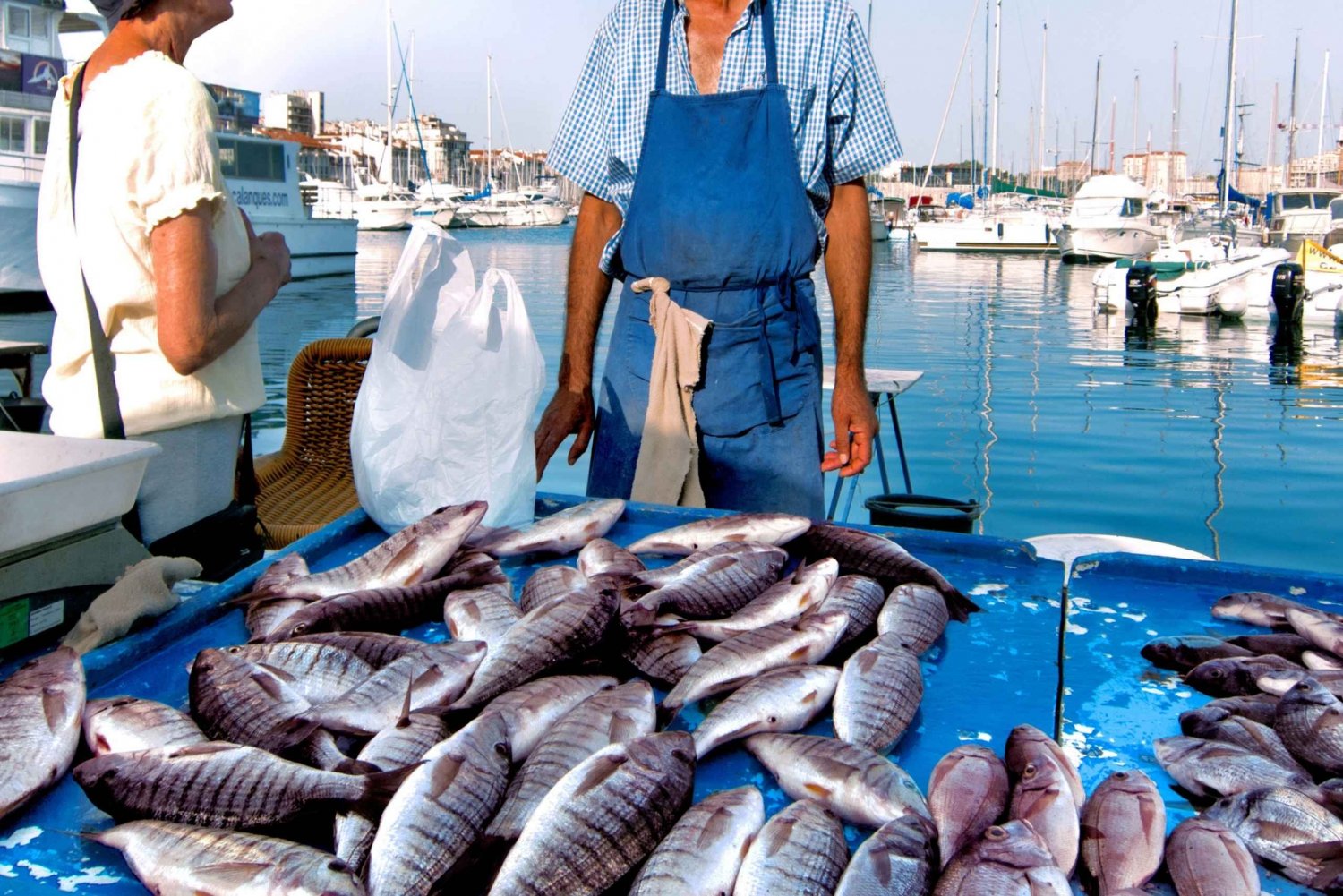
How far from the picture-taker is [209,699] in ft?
5.51

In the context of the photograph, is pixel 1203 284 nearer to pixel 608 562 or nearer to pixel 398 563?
pixel 608 562

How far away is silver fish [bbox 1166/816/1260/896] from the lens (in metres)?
1.30

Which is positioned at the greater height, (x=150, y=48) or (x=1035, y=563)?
(x=150, y=48)

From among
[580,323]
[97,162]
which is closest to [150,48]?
[97,162]

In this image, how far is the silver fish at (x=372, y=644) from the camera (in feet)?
6.21

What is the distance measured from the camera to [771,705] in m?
1.70

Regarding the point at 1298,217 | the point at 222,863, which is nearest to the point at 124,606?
the point at 222,863

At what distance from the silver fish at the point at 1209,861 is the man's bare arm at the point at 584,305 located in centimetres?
234

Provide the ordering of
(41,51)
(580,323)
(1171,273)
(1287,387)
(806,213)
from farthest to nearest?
(1171,273)
(41,51)
(1287,387)
(580,323)
(806,213)

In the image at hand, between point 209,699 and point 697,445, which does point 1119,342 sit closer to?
point 697,445

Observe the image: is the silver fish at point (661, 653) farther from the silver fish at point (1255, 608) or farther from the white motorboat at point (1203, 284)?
the white motorboat at point (1203, 284)

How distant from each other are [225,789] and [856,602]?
113 centimetres

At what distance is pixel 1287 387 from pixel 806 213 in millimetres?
14708

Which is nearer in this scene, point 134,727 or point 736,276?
point 134,727
